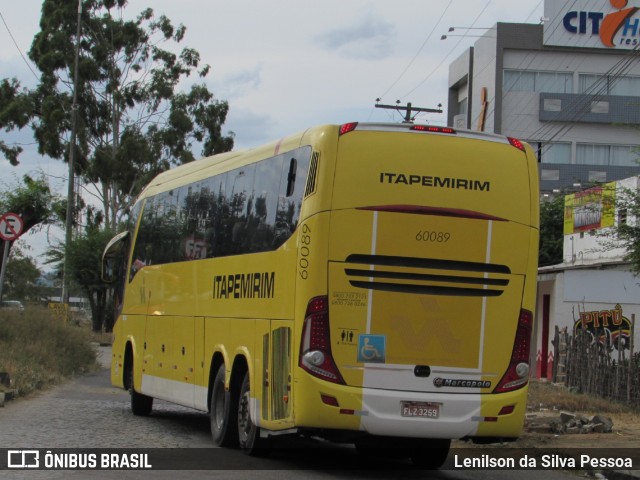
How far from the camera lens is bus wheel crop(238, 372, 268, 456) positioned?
1251 centimetres

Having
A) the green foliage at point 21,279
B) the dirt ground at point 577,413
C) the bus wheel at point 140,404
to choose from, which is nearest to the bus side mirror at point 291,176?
the dirt ground at point 577,413

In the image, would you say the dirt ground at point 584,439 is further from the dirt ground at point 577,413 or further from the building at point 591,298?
the building at point 591,298

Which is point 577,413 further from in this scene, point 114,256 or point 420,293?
point 420,293

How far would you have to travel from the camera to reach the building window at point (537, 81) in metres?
63.3

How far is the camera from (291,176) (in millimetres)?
11984

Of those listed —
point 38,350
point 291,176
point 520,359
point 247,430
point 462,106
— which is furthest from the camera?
point 462,106

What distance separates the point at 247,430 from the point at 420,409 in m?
2.71

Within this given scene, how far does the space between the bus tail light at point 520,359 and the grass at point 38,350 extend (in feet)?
34.4

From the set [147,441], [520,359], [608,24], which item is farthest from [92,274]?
[520,359]

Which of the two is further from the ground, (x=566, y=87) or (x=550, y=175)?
(x=566, y=87)

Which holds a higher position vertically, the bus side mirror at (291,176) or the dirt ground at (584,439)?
the bus side mirror at (291,176)

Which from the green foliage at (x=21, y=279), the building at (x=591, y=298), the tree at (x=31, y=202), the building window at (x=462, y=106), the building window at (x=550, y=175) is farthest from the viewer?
the green foliage at (x=21, y=279)

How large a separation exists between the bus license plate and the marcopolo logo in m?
56.9

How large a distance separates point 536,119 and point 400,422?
178ft
